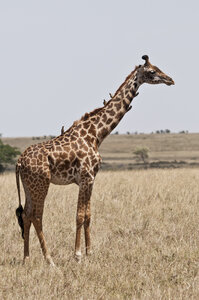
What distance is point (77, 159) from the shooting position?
855 cm

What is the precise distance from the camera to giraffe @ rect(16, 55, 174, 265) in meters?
8.33

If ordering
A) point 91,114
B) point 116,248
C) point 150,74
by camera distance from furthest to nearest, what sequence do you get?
point 116,248, point 91,114, point 150,74

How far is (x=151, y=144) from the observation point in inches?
3890

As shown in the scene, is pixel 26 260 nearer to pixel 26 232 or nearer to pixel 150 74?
pixel 26 232

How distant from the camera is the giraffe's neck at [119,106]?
9.16 metres

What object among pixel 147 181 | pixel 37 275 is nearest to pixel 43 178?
pixel 37 275

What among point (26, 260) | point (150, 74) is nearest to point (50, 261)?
point (26, 260)

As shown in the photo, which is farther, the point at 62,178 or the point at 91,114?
the point at 91,114

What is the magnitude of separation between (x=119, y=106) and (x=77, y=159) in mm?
1268

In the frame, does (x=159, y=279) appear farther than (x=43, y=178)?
No

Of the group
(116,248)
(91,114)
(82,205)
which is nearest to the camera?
(82,205)

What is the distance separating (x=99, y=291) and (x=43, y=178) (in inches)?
81.4

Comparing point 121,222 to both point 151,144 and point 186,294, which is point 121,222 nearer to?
point 186,294

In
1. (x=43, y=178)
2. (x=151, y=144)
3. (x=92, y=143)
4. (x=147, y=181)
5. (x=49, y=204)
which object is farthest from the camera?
(x=151, y=144)
